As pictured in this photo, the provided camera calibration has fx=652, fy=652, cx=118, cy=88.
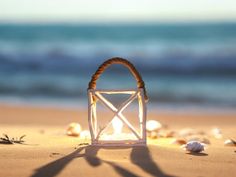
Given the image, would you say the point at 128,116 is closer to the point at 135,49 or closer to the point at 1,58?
the point at 1,58

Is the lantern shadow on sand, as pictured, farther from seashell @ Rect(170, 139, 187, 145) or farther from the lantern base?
seashell @ Rect(170, 139, 187, 145)

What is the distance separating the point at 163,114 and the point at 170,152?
4423 mm

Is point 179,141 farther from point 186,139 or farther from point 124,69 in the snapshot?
point 124,69

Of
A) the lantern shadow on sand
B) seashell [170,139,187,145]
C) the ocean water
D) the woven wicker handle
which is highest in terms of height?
the ocean water

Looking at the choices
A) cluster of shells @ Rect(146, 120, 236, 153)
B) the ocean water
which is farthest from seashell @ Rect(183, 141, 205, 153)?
the ocean water

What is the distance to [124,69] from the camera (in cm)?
1805

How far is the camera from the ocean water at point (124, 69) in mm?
11867

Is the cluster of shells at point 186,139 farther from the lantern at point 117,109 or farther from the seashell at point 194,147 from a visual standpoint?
the lantern at point 117,109

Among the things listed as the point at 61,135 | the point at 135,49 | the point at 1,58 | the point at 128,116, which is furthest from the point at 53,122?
the point at 135,49

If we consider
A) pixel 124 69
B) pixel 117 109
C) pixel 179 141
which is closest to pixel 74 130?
pixel 179 141

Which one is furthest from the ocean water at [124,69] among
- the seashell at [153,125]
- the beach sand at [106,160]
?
the beach sand at [106,160]

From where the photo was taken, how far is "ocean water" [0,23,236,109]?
11.9 meters

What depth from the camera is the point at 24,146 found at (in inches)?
189

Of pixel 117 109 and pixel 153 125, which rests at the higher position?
pixel 153 125
